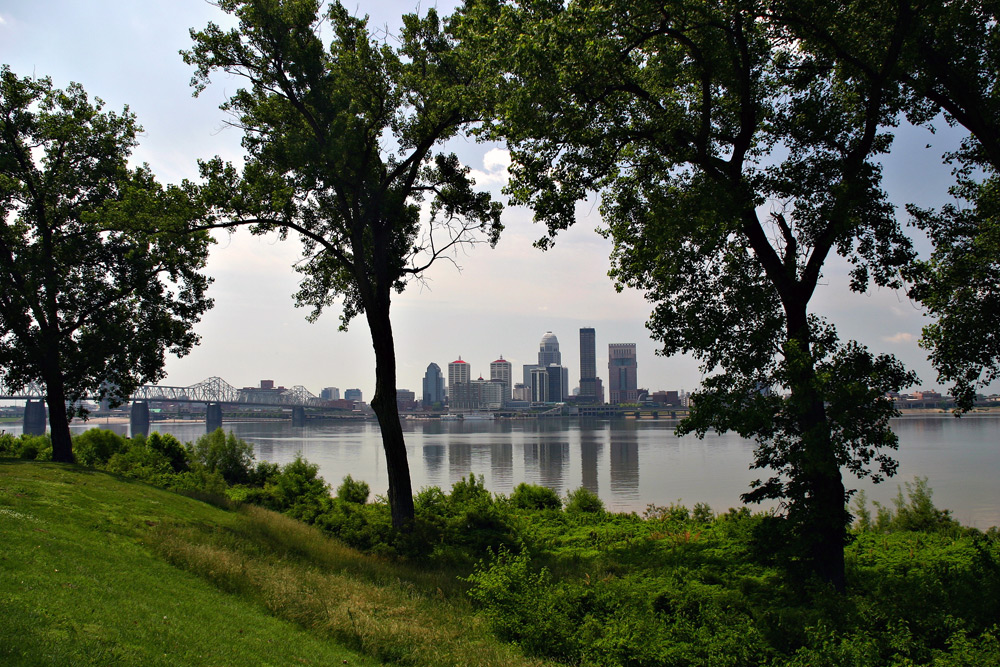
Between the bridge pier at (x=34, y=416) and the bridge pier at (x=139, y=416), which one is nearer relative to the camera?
the bridge pier at (x=34, y=416)

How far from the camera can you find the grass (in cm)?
548

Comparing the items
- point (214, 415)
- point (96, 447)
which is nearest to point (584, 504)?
point (96, 447)

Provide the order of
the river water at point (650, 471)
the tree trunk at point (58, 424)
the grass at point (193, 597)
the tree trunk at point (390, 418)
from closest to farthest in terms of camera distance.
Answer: the grass at point (193, 597) < the tree trunk at point (390, 418) < the tree trunk at point (58, 424) < the river water at point (650, 471)

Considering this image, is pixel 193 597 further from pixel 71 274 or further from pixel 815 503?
pixel 71 274

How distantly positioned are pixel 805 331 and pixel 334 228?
12602 millimetres

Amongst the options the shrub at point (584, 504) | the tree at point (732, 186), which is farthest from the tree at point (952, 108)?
the shrub at point (584, 504)

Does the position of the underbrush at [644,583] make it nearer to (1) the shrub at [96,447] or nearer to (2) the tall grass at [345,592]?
(2) the tall grass at [345,592]

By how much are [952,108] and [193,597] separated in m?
14.5

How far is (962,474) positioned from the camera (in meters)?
31.2

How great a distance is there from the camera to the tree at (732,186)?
9.76 metres

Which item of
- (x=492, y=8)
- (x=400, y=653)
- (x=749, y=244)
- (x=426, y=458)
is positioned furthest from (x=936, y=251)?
(x=426, y=458)

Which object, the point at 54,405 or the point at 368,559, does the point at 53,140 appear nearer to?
the point at 54,405

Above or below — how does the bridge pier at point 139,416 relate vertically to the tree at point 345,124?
below

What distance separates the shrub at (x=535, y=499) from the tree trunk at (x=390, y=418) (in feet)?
16.0
